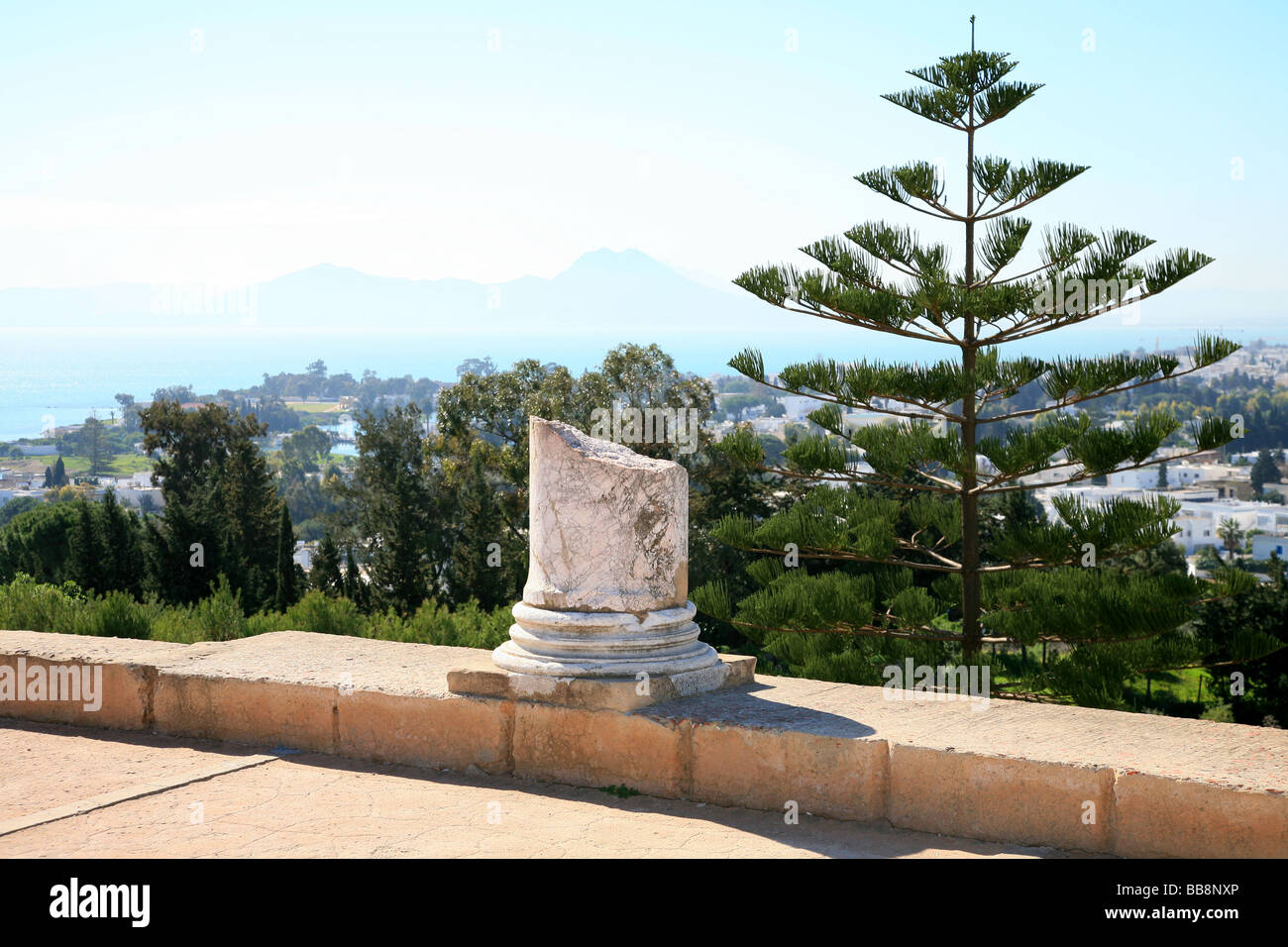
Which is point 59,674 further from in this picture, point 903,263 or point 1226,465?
point 1226,465

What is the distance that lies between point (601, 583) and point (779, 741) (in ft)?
3.23

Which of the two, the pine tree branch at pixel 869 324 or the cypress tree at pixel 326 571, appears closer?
the pine tree branch at pixel 869 324

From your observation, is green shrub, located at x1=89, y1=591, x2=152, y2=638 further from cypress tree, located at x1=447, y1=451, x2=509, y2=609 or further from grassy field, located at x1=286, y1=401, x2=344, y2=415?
grassy field, located at x1=286, y1=401, x2=344, y2=415

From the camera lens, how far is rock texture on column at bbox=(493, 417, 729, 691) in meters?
4.48

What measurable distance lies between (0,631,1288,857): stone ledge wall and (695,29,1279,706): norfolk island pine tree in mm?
5046

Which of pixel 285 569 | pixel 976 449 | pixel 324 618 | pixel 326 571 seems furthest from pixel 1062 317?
pixel 326 571

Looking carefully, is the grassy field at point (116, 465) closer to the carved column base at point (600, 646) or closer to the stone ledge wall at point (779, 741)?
the stone ledge wall at point (779, 741)

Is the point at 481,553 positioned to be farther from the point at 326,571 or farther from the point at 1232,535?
the point at 1232,535

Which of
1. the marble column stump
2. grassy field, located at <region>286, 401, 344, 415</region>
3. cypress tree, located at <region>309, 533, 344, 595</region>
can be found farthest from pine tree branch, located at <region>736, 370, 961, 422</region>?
grassy field, located at <region>286, 401, 344, 415</region>

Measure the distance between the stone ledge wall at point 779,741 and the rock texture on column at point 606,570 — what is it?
20 cm

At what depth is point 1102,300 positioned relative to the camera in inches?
375

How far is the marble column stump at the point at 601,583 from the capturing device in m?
4.46

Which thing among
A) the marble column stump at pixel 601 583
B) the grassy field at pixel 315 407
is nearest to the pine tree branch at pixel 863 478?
the marble column stump at pixel 601 583
